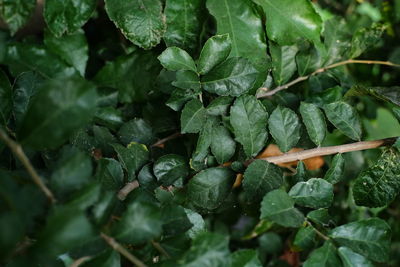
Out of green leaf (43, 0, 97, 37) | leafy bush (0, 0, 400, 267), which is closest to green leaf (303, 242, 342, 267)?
leafy bush (0, 0, 400, 267)

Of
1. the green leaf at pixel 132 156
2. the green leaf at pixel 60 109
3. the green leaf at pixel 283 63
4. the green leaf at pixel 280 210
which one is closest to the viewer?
the green leaf at pixel 60 109

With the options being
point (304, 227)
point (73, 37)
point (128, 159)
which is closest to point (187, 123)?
point (128, 159)

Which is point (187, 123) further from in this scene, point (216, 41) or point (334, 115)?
point (334, 115)

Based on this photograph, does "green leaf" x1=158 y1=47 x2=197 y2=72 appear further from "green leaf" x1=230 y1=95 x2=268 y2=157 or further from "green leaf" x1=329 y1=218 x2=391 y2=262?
"green leaf" x1=329 y1=218 x2=391 y2=262

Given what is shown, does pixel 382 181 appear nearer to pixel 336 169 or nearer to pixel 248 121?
pixel 336 169

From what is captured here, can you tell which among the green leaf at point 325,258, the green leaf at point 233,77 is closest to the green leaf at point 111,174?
the green leaf at point 233,77

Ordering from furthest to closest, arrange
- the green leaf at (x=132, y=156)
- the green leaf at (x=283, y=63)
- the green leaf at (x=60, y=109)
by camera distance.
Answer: the green leaf at (x=283, y=63)
the green leaf at (x=132, y=156)
the green leaf at (x=60, y=109)

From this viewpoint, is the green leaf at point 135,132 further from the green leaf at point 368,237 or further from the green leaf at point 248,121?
the green leaf at point 368,237

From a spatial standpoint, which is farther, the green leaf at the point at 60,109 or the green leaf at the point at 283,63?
the green leaf at the point at 283,63
